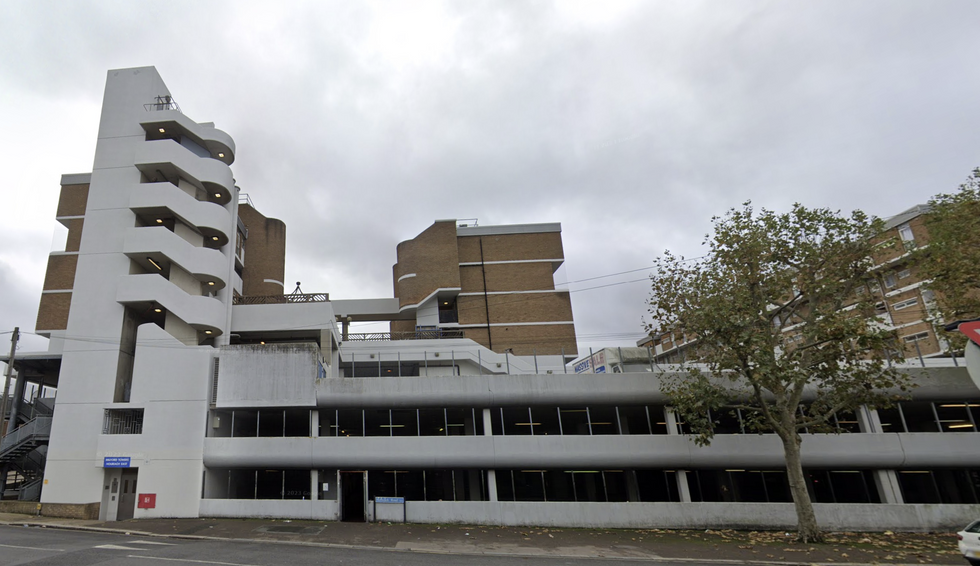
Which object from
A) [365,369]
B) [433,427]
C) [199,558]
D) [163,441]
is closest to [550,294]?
[365,369]

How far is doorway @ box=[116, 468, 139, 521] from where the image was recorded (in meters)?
25.2

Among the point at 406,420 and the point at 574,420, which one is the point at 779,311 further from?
the point at 406,420

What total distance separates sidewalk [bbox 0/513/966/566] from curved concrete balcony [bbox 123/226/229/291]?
44.1ft

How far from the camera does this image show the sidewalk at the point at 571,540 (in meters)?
16.9

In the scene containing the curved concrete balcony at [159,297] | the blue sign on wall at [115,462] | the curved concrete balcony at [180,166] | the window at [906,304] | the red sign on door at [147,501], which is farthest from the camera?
the window at [906,304]

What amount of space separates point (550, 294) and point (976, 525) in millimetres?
35443

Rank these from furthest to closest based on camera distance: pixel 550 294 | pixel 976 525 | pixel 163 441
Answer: pixel 550 294, pixel 163 441, pixel 976 525

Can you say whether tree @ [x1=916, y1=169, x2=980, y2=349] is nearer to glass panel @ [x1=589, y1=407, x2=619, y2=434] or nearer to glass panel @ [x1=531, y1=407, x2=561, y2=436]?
glass panel @ [x1=589, y1=407, x2=619, y2=434]

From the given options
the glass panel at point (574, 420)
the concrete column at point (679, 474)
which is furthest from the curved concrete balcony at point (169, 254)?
the concrete column at point (679, 474)

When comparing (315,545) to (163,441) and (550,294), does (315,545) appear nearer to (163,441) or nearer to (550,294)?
(163,441)

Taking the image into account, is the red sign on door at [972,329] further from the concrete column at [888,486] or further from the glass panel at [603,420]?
the concrete column at [888,486]

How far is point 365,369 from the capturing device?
3959 cm

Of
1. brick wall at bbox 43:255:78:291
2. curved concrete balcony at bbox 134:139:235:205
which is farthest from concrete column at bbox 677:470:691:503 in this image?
brick wall at bbox 43:255:78:291

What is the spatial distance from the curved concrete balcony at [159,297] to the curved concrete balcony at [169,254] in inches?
55.9
